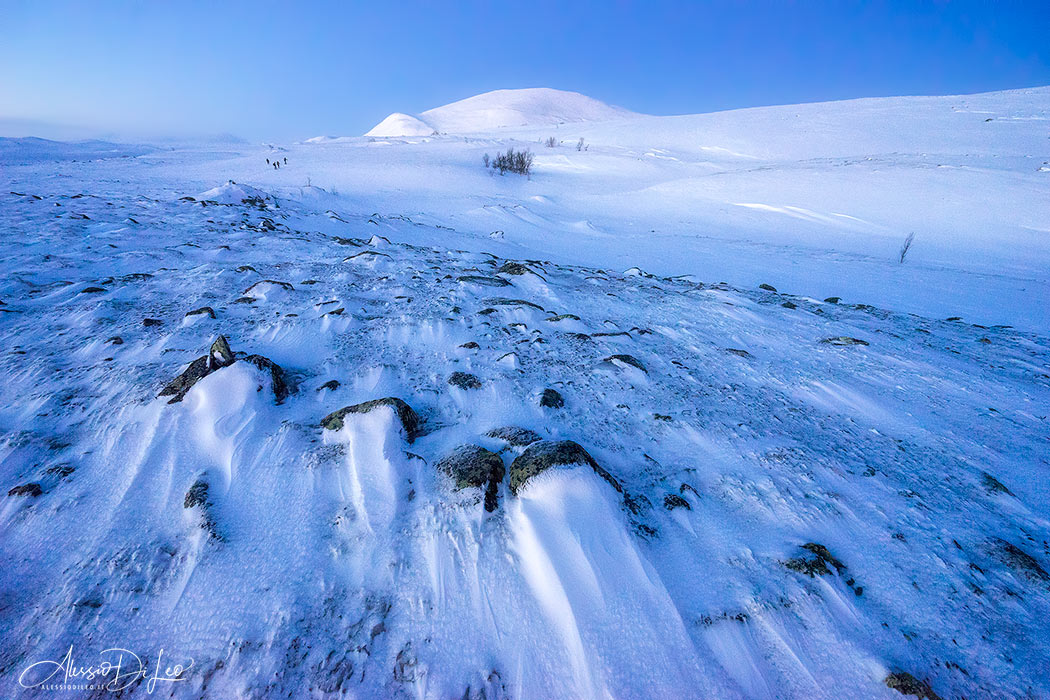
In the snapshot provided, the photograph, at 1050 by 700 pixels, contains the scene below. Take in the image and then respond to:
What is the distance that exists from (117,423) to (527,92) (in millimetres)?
89389

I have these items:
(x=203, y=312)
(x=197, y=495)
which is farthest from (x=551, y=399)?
(x=203, y=312)

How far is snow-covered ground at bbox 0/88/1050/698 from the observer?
1.09m

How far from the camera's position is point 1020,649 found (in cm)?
114

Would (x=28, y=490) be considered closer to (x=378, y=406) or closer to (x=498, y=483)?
(x=378, y=406)

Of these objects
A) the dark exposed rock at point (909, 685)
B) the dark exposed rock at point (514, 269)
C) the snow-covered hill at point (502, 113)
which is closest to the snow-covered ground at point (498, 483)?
the dark exposed rock at point (909, 685)

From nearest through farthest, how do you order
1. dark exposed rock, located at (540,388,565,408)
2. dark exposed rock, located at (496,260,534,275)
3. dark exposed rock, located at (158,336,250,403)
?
dark exposed rock, located at (158,336,250,403) < dark exposed rock, located at (540,388,565,408) < dark exposed rock, located at (496,260,534,275)

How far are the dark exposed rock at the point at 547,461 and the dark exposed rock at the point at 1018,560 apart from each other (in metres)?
1.28

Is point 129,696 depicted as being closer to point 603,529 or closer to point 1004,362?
point 603,529

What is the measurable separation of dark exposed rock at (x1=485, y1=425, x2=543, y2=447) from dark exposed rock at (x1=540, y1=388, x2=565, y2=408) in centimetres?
25

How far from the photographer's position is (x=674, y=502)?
1.54 meters

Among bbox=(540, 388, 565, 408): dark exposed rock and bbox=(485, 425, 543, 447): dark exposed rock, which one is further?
bbox=(540, 388, 565, 408): dark exposed rock

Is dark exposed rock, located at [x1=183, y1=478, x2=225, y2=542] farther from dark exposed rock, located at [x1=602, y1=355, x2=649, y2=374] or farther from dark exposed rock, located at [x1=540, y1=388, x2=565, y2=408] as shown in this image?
dark exposed rock, located at [x1=602, y1=355, x2=649, y2=374]

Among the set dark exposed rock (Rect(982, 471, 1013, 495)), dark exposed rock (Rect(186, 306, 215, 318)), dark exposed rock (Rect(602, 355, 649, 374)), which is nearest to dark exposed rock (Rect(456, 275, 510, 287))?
dark exposed rock (Rect(602, 355, 649, 374))

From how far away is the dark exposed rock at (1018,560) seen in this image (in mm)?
1350
